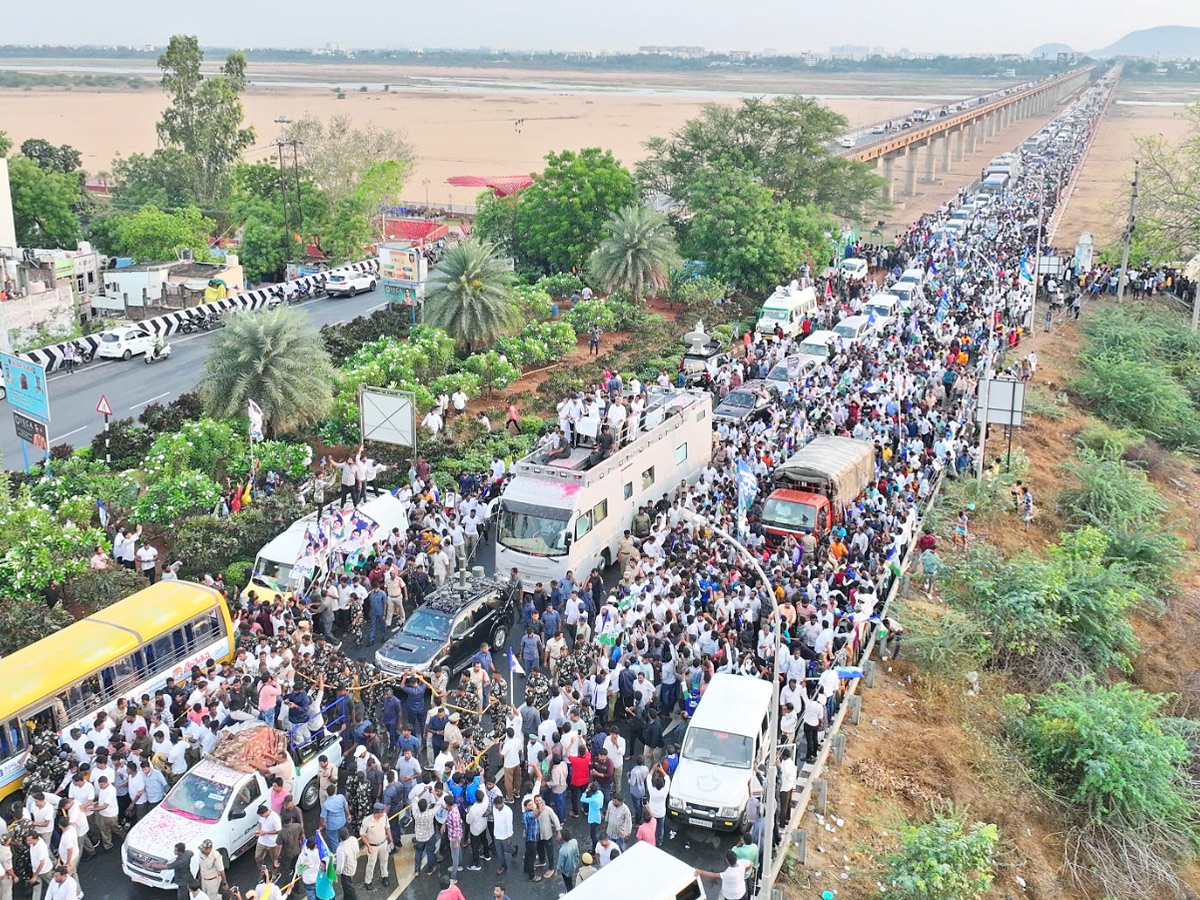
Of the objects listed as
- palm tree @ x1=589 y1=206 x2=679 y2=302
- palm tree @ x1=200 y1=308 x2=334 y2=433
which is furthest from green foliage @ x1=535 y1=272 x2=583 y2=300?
palm tree @ x1=200 y1=308 x2=334 y2=433

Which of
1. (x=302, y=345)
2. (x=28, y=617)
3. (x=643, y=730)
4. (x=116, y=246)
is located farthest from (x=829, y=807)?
(x=116, y=246)

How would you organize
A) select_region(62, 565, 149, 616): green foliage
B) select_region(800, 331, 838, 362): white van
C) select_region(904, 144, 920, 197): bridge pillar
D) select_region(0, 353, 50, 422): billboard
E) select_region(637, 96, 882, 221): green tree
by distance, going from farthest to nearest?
select_region(904, 144, 920, 197): bridge pillar < select_region(637, 96, 882, 221): green tree < select_region(800, 331, 838, 362): white van < select_region(0, 353, 50, 422): billboard < select_region(62, 565, 149, 616): green foliage

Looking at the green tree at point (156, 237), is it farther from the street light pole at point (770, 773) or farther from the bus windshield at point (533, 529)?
the street light pole at point (770, 773)

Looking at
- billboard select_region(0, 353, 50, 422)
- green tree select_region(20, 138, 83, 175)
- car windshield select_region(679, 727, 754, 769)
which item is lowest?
car windshield select_region(679, 727, 754, 769)

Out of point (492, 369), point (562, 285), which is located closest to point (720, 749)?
point (492, 369)

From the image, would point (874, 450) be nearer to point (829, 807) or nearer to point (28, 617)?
point (829, 807)

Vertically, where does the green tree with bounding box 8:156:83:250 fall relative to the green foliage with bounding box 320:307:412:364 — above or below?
above

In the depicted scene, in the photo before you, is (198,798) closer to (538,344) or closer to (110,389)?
(538,344)

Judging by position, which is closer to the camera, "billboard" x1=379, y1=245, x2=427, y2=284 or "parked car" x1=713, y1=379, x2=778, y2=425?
"parked car" x1=713, y1=379, x2=778, y2=425

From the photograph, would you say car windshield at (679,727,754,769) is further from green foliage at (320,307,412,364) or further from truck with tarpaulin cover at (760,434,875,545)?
green foliage at (320,307,412,364)
